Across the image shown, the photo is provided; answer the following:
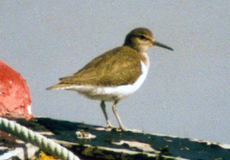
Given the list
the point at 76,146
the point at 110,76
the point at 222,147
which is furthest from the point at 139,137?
the point at 110,76

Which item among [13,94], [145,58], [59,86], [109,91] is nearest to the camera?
[13,94]

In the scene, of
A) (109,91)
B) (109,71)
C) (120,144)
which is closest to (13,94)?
(120,144)

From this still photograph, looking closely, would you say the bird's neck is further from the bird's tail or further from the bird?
the bird's tail

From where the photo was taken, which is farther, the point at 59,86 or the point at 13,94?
the point at 59,86

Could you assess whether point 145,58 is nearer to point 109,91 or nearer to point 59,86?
point 109,91

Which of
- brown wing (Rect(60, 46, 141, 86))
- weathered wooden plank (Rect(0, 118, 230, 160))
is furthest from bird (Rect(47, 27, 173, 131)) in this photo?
weathered wooden plank (Rect(0, 118, 230, 160))

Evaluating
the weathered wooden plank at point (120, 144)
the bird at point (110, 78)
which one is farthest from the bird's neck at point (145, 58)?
the weathered wooden plank at point (120, 144)

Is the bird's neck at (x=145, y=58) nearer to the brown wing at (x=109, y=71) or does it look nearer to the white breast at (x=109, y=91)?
the brown wing at (x=109, y=71)
